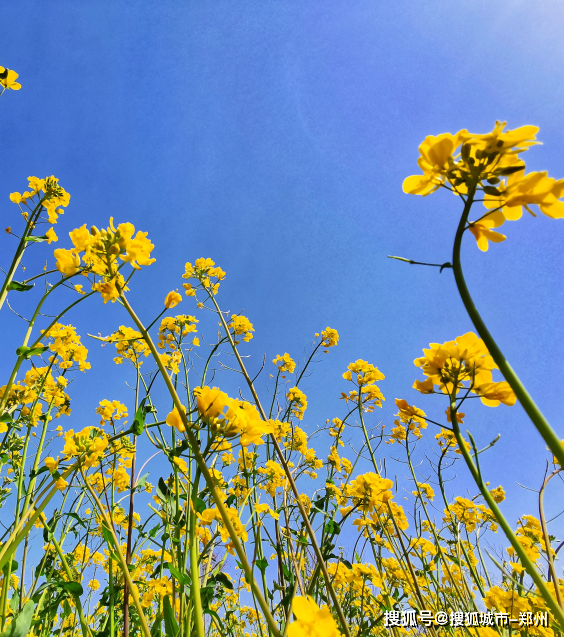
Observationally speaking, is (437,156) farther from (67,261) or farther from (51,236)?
(51,236)

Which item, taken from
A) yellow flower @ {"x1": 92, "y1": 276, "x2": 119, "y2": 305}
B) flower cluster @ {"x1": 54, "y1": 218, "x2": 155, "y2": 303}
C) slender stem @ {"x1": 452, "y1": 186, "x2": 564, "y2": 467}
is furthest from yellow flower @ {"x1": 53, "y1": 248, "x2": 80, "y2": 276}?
slender stem @ {"x1": 452, "y1": 186, "x2": 564, "y2": 467}

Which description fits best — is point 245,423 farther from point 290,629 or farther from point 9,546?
point 9,546

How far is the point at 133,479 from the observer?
240cm

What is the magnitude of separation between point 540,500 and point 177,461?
168cm

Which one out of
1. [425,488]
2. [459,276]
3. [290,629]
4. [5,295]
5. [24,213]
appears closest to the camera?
[290,629]

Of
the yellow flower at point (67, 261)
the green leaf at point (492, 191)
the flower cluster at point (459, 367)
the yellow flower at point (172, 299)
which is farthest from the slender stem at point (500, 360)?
the yellow flower at point (67, 261)

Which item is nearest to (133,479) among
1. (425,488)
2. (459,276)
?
(459,276)

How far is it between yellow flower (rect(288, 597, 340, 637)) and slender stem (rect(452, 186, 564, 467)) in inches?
20.7

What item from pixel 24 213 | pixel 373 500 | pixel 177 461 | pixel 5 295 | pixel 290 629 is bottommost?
pixel 290 629

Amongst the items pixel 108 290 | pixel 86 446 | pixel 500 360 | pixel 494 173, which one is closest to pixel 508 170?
pixel 494 173

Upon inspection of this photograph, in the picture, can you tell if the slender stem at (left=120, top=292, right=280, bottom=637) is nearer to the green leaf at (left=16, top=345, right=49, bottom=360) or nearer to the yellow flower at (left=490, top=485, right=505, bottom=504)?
the green leaf at (left=16, top=345, right=49, bottom=360)

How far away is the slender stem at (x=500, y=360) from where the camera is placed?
2.09 ft

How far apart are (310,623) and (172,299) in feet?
3.21

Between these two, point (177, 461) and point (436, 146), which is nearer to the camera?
point (436, 146)
